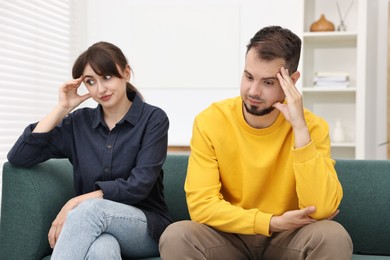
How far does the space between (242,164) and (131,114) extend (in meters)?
0.49

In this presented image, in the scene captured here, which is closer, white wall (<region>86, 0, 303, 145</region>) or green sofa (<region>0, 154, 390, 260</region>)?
green sofa (<region>0, 154, 390, 260</region>)

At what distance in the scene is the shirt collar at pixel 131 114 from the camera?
7.39ft

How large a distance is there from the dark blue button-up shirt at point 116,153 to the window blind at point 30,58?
→ 1.45 metres

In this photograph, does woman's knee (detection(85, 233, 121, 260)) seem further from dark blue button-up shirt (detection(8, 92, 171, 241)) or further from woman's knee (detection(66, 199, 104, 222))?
dark blue button-up shirt (detection(8, 92, 171, 241))

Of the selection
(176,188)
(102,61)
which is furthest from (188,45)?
(102,61)

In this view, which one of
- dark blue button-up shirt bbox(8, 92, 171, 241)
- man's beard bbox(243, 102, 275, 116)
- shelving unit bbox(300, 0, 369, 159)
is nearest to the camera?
man's beard bbox(243, 102, 275, 116)

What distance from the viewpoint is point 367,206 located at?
2.30 meters

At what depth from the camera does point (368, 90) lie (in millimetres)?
4613

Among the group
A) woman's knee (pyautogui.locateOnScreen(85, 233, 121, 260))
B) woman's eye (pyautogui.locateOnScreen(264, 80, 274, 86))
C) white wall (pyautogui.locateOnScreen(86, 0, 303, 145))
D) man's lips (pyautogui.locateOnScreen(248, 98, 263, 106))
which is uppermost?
white wall (pyautogui.locateOnScreen(86, 0, 303, 145))

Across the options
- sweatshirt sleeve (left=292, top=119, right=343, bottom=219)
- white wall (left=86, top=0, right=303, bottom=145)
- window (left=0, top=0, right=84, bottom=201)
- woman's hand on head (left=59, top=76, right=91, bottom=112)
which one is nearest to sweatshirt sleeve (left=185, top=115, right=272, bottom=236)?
sweatshirt sleeve (left=292, top=119, right=343, bottom=219)

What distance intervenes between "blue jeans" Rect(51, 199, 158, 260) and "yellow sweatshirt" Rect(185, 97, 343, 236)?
211 millimetres

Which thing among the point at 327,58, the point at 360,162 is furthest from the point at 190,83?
the point at 360,162

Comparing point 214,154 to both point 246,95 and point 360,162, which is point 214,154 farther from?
point 360,162

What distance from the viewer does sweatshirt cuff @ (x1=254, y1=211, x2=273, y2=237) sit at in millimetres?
1881
